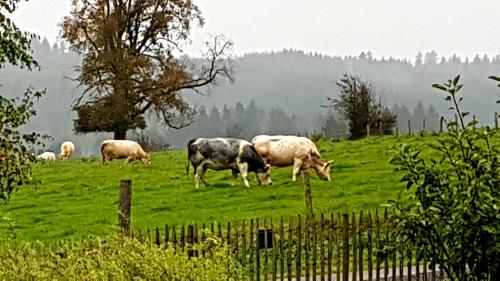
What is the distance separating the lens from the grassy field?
20125 mm

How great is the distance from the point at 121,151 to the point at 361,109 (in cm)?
1509

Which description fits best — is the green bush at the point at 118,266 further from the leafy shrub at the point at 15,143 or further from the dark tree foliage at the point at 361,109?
the dark tree foliage at the point at 361,109

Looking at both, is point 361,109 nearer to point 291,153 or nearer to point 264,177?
point 291,153

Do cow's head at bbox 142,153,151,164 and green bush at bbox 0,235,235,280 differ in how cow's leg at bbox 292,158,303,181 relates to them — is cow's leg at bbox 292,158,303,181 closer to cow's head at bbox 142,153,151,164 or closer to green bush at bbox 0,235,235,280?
cow's head at bbox 142,153,151,164

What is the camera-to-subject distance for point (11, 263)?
654cm

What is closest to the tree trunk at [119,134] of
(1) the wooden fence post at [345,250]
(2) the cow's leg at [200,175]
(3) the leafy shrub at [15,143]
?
(2) the cow's leg at [200,175]

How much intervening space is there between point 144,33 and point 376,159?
22257 mm

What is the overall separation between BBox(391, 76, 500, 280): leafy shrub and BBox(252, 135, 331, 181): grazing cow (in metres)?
20.3

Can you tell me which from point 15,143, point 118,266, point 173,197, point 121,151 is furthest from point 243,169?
point 118,266

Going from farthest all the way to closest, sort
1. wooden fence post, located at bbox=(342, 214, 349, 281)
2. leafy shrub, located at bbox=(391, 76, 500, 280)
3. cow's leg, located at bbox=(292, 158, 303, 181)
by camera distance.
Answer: cow's leg, located at bbox=(292, 158, 303, 181), wooden fence post, located at bbox=(342, 214, 349, 281), leafy shrub, located at bbox=(391, 76, 500, 280)

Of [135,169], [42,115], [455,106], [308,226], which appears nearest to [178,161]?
[135,169]

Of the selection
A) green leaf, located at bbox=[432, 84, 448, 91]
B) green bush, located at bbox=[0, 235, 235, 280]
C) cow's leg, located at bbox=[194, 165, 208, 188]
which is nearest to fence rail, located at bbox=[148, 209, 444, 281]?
green bush, located at bbox=[0, 235, 235, 280]

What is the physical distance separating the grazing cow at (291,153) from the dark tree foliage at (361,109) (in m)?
14.0

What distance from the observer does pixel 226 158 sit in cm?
2752
